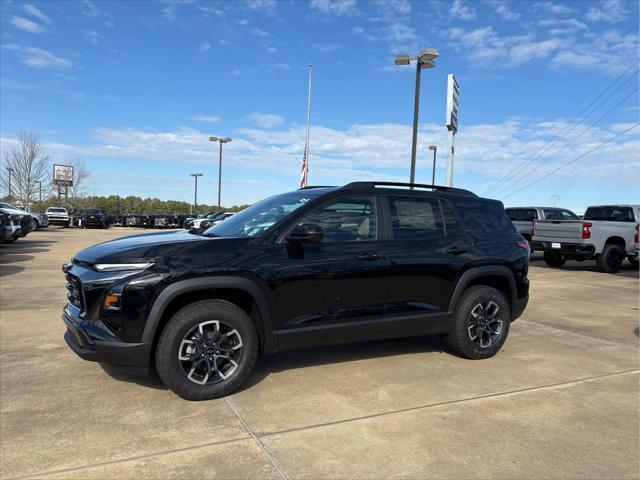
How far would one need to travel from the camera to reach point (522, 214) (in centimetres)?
1794

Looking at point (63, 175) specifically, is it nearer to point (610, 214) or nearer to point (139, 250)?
point (610, 214)

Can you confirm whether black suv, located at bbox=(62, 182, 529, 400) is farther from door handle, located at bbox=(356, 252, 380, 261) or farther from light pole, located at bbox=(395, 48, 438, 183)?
light pole, located at bbox=(395, 48, 438, 183)

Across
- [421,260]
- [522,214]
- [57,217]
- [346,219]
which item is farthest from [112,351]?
[57,217]

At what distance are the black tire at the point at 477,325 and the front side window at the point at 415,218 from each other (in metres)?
0.79

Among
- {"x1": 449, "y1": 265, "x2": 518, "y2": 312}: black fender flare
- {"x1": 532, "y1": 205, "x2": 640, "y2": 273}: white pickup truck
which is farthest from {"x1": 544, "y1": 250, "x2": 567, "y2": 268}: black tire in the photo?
{"x1": 449, "y1": 265, "x2": 518, "y2": 312}: black fender flare

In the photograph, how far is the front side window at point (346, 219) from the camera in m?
4.28

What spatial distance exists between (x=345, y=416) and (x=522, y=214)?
1628cm

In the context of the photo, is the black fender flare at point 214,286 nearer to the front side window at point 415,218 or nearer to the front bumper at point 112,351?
the front bumper at point 112,351

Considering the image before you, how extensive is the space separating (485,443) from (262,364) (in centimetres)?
226

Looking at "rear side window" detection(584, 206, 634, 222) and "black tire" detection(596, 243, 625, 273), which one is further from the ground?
"rear side window" detection(584, 206, 634, 222)

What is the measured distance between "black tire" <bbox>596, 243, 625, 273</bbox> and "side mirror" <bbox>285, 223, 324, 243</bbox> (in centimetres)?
1293

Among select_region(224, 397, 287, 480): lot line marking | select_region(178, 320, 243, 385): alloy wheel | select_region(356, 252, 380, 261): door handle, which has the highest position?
select_region(356, 252, 380, 261): door handle

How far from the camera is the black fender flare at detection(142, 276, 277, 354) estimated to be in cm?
358

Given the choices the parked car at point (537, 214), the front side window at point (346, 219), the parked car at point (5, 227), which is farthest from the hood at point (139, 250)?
the parked car at point (537, 214)
